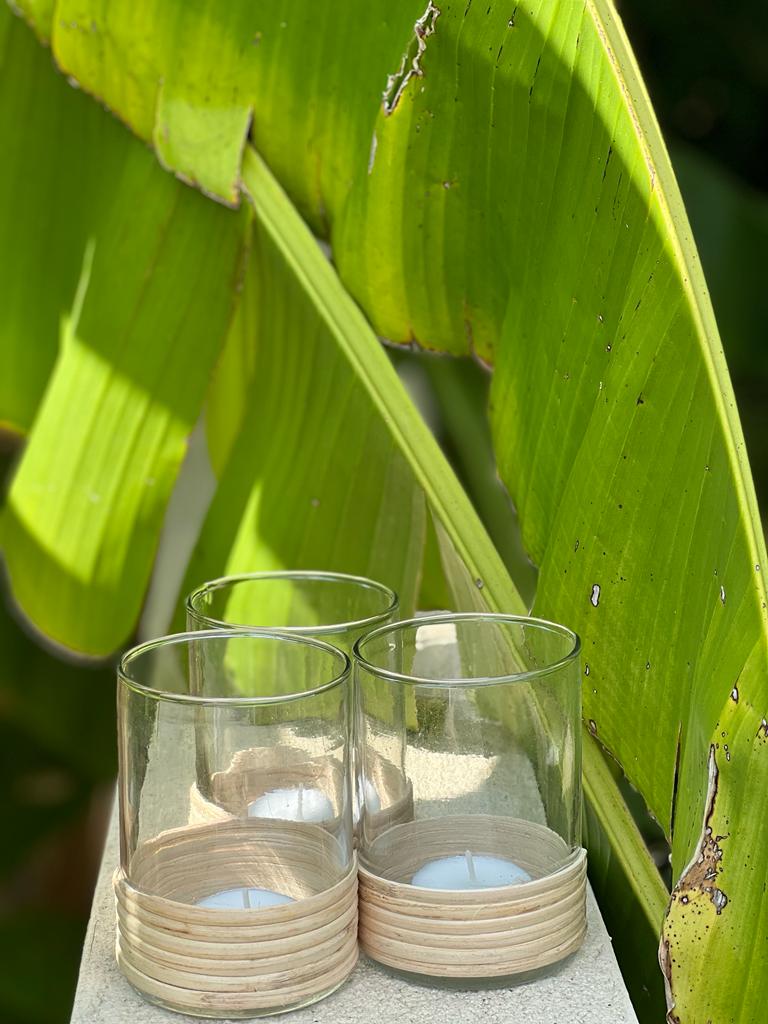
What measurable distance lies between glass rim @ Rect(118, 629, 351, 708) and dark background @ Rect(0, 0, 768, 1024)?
934 mm

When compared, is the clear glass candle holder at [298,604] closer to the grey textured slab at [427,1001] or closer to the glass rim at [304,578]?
the glass rim at [304,578]

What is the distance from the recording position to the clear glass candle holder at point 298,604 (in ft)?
1.78

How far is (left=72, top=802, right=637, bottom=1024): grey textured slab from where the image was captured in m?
0.43

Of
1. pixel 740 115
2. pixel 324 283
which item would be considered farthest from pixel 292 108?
pixel 740 115

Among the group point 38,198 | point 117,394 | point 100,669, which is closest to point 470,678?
point 117,394

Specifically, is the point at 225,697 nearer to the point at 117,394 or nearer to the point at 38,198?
the point at 117,394

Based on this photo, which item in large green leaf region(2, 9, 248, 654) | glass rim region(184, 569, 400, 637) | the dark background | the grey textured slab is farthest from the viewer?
the dark background

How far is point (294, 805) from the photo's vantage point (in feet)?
1.57

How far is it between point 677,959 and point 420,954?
0.10 metres

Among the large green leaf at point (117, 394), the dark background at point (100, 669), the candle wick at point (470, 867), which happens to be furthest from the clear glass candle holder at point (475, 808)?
the dark background at point (100, 669)

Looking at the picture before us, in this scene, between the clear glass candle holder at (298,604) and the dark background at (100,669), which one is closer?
the clear glass candle holder at (298,604)

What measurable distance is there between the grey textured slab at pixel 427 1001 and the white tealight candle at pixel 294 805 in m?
0.06

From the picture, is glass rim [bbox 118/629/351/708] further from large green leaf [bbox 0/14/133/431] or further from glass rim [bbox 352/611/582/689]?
large green leaf [bbox 0/14/133/431]

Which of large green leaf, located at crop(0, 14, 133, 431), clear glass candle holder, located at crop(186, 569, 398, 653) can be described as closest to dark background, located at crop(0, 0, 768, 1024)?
large green leaf, located at crop(0, 14, 133, 431)
